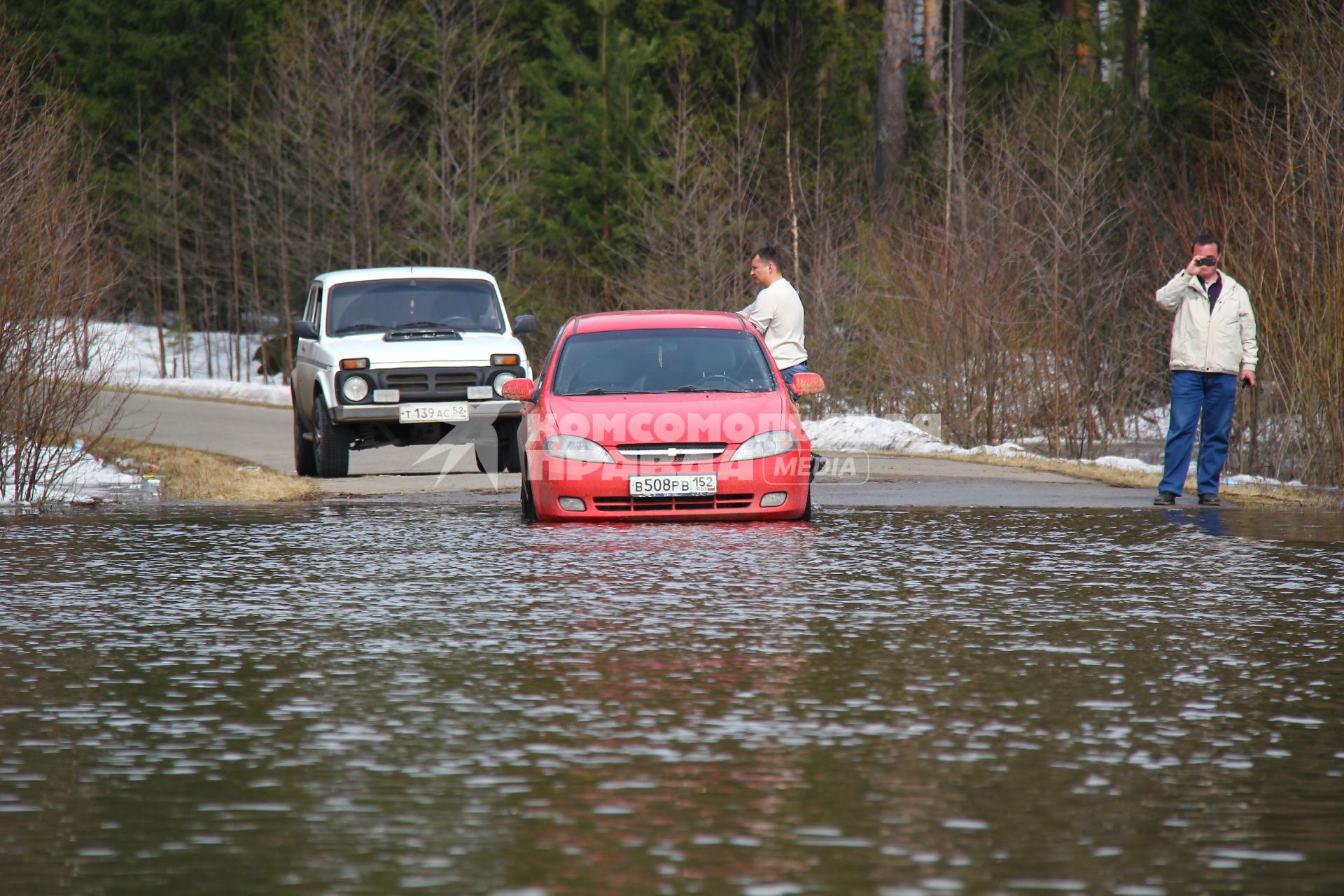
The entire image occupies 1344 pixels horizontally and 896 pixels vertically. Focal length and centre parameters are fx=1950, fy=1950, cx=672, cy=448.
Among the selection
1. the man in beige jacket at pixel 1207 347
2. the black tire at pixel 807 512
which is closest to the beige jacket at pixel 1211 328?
the man in beige jacket at pixel 1207 347

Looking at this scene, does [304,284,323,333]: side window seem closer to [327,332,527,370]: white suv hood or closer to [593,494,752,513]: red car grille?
[327,332,527,370]: white suv hood

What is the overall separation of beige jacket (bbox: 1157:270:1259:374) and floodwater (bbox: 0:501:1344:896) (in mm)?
2869

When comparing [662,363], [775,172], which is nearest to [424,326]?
[662,363]

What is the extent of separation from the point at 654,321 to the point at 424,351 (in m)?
3.94

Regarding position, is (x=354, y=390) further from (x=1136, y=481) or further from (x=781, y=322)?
(x=1136, y=481)

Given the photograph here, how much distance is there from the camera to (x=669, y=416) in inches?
515

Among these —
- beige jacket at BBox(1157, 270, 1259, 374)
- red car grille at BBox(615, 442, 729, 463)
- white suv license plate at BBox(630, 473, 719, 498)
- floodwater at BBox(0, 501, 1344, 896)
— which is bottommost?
floodwater at BBox(0, 501, 1344, 896)

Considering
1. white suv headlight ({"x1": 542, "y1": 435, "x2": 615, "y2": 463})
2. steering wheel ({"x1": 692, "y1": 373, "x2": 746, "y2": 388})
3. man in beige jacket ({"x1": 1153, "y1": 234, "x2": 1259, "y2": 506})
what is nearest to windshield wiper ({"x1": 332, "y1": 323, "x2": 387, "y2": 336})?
steering wheel ({"x1": 692, "y1": 373, "x2": 746, "y2": 388})

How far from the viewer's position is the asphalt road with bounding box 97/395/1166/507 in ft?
51.8

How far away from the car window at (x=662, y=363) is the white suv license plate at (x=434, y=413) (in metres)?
3.45

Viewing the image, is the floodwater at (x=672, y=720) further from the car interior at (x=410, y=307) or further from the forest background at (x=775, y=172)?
the car interior at (x=410, y=307)

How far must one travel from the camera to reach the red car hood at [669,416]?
42.6 ft

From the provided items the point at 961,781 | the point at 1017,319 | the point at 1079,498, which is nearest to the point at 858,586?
the point at 961,781

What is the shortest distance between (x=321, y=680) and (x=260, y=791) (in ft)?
6.09
